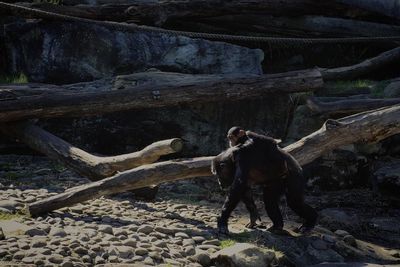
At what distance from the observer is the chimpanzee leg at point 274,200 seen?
6668 millimetres

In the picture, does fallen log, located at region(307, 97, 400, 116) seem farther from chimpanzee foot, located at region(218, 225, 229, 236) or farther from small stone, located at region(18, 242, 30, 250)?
small stone, located at region(18, 242, 30, 250)

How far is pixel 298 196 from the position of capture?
6.59 m

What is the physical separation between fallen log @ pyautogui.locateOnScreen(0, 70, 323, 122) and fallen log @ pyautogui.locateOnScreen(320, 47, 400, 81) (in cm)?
226

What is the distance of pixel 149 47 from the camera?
1133cm

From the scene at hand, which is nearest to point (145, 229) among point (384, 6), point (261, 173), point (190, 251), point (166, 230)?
point (166, 230)

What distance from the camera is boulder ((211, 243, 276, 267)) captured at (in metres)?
5.34

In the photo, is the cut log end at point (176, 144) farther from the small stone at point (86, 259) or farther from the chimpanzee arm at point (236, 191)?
the small stone at point (86, 259)

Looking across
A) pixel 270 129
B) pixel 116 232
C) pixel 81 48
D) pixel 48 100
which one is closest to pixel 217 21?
pixel 81 48

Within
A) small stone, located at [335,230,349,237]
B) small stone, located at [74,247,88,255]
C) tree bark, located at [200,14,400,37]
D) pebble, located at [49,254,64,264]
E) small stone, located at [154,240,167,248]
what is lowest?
small stone, located at [335,230,349,237]

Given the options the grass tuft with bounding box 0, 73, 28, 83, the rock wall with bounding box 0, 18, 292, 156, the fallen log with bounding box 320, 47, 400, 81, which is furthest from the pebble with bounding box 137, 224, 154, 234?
the fallen log with bounding box 320, 47, 400, 81

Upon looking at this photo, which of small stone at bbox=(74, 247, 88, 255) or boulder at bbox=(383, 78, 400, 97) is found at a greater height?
boulder at bbox=(383, 78, 400, 97)

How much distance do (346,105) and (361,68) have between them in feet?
8.46

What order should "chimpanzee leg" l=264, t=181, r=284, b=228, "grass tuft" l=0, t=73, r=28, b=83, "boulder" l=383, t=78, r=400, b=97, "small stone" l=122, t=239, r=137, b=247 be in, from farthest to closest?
"grass tuft" l=0, t=73, r=28, b=83 < "boulder" l=383, t=78, r=400, b=97 < "chimpanzee leg" l=264, t=181, r=284, b=228 < "small stone" l=122, t=239, r=137, b=247

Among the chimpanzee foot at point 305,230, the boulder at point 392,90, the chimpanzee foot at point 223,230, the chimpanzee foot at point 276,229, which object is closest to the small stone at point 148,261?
the chimpanzee foot at point 223,230
